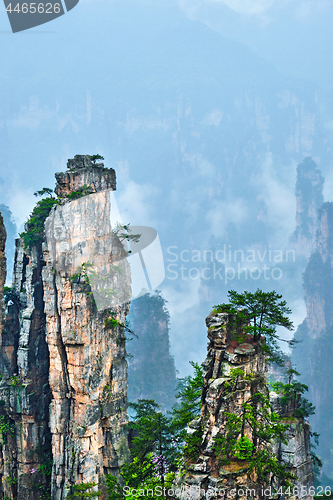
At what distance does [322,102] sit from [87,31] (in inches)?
3802

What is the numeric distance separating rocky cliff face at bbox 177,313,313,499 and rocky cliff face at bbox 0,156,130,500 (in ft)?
32.6

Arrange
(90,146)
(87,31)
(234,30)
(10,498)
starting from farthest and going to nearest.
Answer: (234,30), (87,31), (90,146), (10,498)

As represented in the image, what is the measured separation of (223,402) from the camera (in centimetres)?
1299

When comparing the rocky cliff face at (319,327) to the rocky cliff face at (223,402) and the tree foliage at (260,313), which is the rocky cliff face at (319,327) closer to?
the tree foliage at (260,313)

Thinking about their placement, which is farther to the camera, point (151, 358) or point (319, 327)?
point (319, 327)

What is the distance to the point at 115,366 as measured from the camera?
77.4ft

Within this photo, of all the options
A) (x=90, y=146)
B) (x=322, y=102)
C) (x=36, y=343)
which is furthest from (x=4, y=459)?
(x=322, y=102)

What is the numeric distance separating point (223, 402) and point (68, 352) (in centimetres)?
1174

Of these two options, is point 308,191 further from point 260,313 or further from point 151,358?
point 260,313

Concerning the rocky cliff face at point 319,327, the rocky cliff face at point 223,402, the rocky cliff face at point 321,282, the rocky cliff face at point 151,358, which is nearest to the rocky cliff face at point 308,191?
the rocky cliff face at point 319,327

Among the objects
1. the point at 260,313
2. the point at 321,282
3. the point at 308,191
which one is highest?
the point at 308,191

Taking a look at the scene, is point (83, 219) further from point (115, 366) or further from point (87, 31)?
point (87, 31)

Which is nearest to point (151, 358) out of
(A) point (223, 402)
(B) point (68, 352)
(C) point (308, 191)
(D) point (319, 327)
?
(D) point (319, 327)

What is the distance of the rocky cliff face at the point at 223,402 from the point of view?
1191 centimetres
